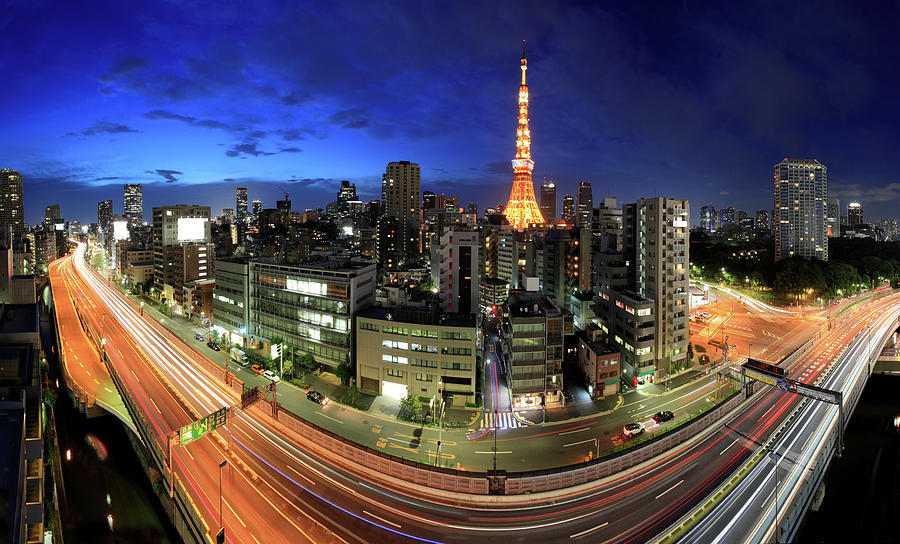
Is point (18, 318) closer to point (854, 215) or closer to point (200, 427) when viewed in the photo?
point (200, 427)

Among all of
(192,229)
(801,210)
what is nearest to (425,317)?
(192,229)

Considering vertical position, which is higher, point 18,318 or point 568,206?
point 568,206

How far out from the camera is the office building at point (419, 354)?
26078mm

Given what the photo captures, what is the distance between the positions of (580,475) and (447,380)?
1132 cm

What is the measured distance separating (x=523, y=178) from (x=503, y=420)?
7073 cm

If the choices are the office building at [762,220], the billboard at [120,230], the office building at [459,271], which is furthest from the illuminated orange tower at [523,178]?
the office building at [762,220]

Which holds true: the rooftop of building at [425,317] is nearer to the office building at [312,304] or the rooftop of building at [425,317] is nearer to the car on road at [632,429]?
the office building at [312,304]

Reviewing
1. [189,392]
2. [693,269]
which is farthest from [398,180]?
[189,392]

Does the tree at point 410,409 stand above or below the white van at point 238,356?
below

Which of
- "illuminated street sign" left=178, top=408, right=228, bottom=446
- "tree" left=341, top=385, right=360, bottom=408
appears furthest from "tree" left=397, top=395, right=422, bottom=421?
"illuminated street sign" left=178, top=408, right=228, bottom=446

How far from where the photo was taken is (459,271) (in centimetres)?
4528

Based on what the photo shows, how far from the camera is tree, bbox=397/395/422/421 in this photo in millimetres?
23906

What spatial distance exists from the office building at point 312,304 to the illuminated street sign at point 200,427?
1191cm

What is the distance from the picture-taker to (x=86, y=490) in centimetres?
2297
